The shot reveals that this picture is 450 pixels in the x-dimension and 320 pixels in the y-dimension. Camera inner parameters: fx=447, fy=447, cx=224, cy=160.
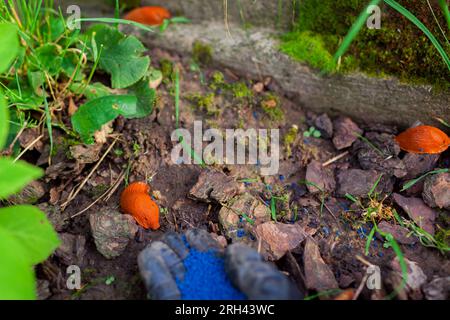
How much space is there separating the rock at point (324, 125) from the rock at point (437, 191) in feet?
1.80

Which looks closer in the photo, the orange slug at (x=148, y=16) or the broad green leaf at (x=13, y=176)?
the broad green leaf at (x=13, y=176)

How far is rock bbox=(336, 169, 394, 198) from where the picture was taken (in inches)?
83.7

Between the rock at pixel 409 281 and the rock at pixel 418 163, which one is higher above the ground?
the rock at pixel 418 163

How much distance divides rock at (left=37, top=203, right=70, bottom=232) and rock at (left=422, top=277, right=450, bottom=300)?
4.98ft

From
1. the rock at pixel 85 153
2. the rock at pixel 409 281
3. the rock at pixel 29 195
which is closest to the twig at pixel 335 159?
the rock at pixel 409 281

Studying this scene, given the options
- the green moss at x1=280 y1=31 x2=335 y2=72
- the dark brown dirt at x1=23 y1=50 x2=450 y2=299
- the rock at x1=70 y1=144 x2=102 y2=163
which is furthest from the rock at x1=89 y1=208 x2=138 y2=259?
the green moss at x1=280 y1=31 x2=335 y2=72

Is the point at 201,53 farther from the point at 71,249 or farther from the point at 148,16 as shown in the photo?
the point at 71,249

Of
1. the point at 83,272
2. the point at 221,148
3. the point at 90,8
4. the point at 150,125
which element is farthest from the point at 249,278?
the point at 90,8

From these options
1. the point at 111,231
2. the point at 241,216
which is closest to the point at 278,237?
the point at 241,216

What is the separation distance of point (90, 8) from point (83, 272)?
1.86 metres

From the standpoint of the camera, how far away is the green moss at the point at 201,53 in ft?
8.58

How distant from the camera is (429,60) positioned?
2.17 metres

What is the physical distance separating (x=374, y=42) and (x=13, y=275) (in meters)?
1.94

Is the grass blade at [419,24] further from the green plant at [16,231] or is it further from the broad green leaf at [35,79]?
the broad green leaf at [35,79]
